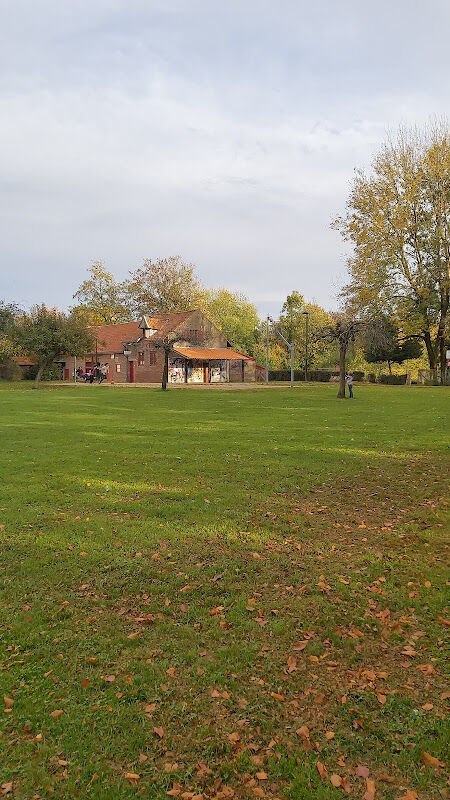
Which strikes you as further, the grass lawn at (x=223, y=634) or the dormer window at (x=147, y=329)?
the dormer window at (x=147, y=329)

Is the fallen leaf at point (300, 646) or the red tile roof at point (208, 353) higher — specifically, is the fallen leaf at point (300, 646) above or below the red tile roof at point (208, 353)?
below

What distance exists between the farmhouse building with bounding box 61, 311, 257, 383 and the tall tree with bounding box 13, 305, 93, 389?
11.0 m

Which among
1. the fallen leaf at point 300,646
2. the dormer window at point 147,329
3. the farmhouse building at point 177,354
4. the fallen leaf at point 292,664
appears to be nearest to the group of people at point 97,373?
the farmhouse building at point 177,354

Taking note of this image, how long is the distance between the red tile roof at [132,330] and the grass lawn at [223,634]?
171 ft

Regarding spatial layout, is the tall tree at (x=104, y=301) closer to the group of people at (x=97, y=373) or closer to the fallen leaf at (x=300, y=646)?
the group of people at (x=97, y=373)

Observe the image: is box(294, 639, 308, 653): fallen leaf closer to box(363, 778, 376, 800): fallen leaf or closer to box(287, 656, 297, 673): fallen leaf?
box(287, 656, 297, 673): fallen leaf

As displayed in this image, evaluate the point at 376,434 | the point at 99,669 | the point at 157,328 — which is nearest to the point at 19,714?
the point at 99,669

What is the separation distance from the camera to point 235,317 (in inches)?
3130

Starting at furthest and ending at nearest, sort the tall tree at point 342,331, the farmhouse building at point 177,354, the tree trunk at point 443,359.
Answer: the farmhouse building at point 177,354
the tree trunk at point 443,359
the tall tree at point 342,331

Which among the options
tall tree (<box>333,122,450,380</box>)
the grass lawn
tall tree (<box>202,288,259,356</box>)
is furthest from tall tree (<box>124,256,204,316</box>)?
the grass lawn

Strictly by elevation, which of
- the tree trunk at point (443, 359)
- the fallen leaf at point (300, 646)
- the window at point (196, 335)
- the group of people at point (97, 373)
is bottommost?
the fallen leaf at point (300, 646)

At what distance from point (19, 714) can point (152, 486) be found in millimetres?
6065

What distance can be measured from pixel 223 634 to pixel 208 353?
56560mm

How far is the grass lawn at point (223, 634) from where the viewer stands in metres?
3.26
